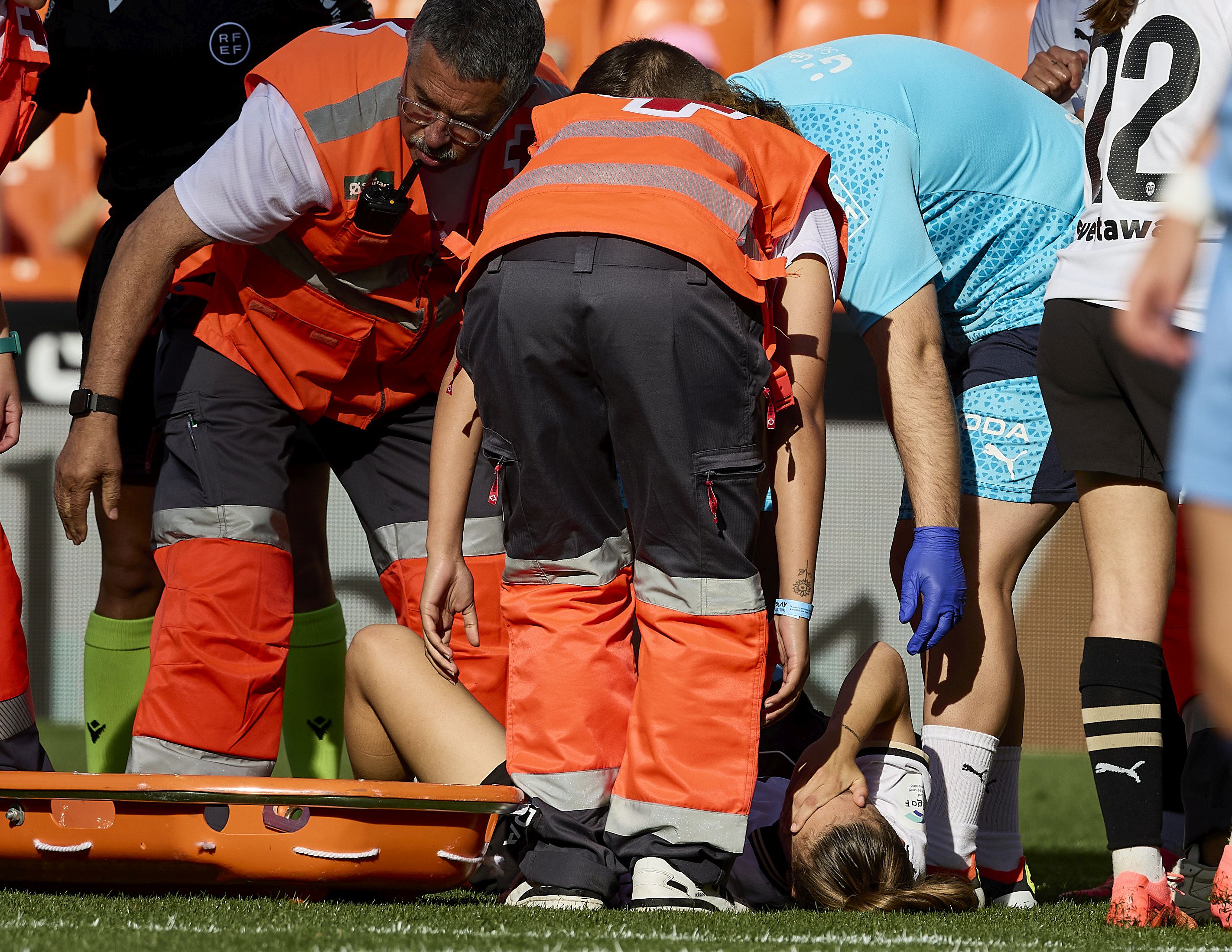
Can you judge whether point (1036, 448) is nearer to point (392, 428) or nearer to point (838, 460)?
point (392, 428)

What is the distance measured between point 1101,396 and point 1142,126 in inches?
15.0

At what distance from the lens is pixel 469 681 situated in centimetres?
254

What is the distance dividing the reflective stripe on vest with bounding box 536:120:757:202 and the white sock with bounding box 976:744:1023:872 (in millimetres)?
1112

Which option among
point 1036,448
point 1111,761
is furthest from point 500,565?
point 1111,761

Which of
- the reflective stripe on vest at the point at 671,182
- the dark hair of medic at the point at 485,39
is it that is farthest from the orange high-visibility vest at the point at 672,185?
the dark hair of medic at the point at 485,39

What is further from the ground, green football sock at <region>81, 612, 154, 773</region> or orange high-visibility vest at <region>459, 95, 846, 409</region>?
orange high-visibility vest at <region>459, 95, 846, 409</region>

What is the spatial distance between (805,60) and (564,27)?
3.69 metres

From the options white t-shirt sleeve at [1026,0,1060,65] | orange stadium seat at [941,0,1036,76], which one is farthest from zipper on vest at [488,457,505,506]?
orange stadium seat at [941,0,1036,76]

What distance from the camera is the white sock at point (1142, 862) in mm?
1887

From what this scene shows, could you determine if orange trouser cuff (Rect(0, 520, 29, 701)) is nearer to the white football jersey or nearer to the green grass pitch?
the green grass pitch

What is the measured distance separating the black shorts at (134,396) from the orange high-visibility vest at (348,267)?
22cm

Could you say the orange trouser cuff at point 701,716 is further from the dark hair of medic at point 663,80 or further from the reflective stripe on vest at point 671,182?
the dark hair of medic at point 663,80

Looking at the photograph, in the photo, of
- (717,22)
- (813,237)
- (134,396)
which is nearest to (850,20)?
(717,22)

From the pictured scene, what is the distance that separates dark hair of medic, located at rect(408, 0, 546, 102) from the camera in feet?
7.22
